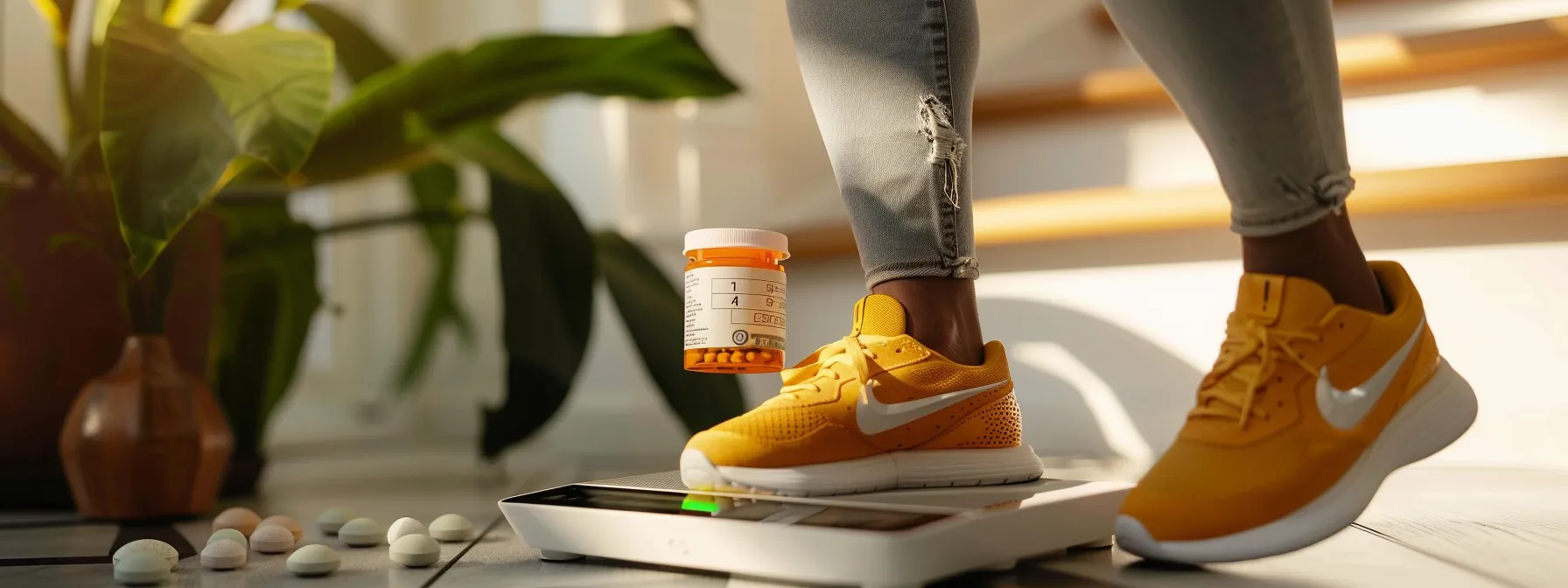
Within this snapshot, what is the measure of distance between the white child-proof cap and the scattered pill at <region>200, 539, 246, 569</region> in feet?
1.03

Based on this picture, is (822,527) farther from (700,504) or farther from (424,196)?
(424,196)

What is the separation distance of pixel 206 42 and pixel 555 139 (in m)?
1.00

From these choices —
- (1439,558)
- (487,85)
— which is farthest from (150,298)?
(1439,558)

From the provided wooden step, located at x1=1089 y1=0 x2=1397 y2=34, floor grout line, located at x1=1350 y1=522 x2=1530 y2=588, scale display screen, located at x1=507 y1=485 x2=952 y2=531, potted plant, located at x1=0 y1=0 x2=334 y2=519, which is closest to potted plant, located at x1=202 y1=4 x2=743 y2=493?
potted plant, located at x1=0 y1=0 x2=334 y2=519

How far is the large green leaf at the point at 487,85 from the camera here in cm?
105

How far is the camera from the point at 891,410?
2.12 ft

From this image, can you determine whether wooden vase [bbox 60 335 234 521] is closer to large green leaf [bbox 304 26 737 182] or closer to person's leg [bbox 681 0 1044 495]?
large green leaf [bbox 304 26 737 182]

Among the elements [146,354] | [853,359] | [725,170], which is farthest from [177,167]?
[725,170]

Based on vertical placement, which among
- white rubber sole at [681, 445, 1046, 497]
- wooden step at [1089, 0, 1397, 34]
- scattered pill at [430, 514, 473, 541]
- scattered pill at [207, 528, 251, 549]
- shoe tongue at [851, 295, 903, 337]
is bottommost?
scattered pill at [430, 514, 473, 541]

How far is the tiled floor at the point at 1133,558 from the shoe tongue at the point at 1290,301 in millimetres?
132

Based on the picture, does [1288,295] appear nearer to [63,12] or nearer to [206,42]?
[206,42]

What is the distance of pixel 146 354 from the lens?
93 centimetres

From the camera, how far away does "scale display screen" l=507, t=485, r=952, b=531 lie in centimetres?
53

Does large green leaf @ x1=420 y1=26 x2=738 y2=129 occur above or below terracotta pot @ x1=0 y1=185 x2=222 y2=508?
above
